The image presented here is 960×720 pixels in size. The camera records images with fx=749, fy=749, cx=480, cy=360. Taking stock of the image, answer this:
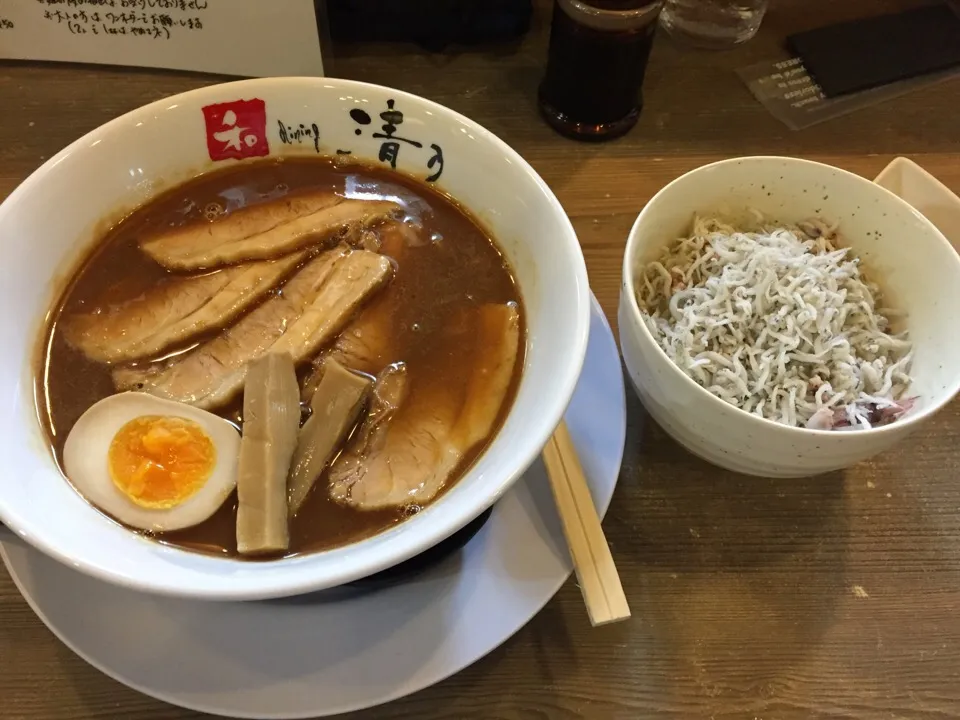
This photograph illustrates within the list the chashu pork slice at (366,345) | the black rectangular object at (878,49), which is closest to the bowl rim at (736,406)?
the chashu pork slice at (366,345)

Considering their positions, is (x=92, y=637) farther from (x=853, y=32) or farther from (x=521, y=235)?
(x=853, y=32)

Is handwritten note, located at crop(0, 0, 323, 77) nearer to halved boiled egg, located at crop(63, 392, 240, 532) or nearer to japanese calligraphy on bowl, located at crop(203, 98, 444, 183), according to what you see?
japanese calligraphy on bowl, located at crop(203, 98, 444, 183)

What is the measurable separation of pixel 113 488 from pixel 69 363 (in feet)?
0.75

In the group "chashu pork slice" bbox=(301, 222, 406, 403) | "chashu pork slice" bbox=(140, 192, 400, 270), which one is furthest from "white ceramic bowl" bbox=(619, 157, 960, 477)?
"chashu pork slice" bbox=(140, 192, 400, 270)

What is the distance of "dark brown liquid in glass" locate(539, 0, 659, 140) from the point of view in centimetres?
147

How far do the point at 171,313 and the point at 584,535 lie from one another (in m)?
0.71

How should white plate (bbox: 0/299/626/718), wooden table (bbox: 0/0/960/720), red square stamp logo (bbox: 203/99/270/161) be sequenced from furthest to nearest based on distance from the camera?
red square stamp logo (bbox: 203/99/270/161), wooden table (bbox: 0/0/960/720), white plate (bbox: 0/299/626/718)

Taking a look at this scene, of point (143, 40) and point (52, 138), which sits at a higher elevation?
point (143, 40)

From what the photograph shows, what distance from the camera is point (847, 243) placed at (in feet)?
4.29

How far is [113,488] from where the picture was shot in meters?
0.97

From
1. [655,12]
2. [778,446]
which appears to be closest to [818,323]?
[778,446]

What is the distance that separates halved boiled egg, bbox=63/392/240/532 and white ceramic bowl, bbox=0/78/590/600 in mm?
32

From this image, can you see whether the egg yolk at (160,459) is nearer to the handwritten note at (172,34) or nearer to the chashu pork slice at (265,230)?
the chashu pork slice at (265,230)

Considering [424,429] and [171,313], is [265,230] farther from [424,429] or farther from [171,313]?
[424,429]
